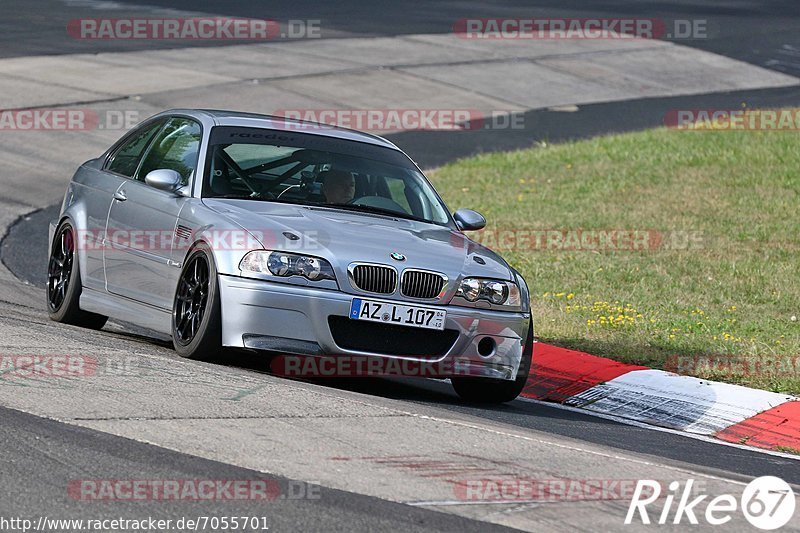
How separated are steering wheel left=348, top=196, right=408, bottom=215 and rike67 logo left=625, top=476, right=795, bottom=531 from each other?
3372 millimetres

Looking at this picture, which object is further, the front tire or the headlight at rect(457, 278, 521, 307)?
the headlight at rect(457, 278, 521, 307)

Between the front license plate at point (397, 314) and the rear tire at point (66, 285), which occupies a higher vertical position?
the front license plate at point (397, 314)

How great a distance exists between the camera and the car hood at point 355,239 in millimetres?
7926

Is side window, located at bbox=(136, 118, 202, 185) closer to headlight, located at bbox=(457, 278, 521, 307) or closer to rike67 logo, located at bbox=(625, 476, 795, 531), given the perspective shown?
headlight, located at bbox=(457, 278, 521, 307)

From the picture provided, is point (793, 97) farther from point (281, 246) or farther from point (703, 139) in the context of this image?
point (281, 246)

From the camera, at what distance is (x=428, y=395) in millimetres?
8859

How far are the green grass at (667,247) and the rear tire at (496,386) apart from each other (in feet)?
6.21

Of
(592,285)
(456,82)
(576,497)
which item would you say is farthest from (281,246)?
(456,82)

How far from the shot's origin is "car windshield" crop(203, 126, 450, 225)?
8.87m

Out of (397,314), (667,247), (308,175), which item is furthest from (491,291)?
(667,247)

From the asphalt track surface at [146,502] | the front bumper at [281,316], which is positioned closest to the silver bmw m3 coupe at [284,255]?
the front bumper at [281,316]

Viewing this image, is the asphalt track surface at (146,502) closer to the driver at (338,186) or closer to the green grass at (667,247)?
the driver at (338,186)

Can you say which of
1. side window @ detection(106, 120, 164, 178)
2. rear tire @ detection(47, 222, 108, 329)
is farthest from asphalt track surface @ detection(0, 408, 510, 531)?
side window @ detection(106, 120, 164, 178)

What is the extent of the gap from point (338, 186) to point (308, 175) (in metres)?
0.20
